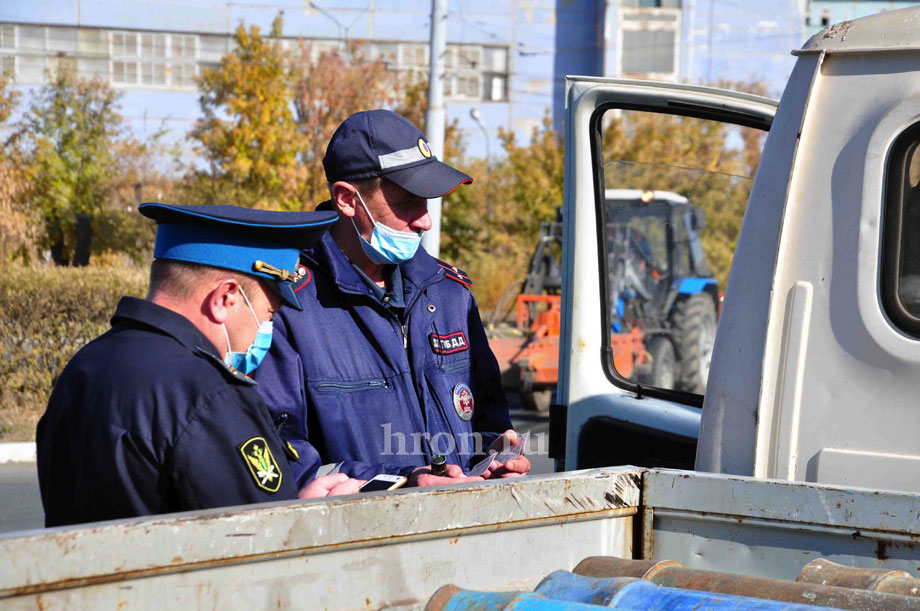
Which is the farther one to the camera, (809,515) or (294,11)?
(294,11)

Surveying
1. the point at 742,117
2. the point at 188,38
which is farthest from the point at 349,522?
the point at 188,38

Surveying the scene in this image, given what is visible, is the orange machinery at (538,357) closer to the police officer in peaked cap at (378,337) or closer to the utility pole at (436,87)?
the utility pole at (436,87)

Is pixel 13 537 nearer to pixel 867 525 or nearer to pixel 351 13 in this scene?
pixel 867 525

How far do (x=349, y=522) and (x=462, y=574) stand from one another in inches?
11.7

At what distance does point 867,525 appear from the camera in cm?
201

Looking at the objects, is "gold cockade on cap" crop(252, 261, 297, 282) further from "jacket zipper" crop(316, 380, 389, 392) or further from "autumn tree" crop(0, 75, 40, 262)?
"autumn tree" crop(0, 75, 40, 262)

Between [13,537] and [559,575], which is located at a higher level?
[13,537]

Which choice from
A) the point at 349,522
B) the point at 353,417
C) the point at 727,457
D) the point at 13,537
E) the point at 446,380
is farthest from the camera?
the point at 446,380

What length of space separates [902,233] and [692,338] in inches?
355

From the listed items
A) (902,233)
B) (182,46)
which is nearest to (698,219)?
(902,233)

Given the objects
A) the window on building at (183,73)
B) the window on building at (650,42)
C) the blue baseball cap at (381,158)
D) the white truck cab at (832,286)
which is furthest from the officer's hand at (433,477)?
the window on building at (650,42)

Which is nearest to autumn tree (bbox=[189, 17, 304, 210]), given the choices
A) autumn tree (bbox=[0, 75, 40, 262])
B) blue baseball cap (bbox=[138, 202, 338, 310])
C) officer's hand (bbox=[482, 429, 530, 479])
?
autumn tree (bbox=[0, 75, 40, 262])

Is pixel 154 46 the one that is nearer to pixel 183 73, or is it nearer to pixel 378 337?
pixel 183 73

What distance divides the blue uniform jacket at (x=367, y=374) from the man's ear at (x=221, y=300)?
594mm
